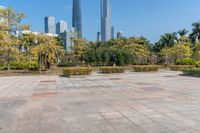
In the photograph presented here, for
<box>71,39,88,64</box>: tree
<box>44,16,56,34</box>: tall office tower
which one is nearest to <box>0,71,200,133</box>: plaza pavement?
<box>71,39,88,64</box>: tree

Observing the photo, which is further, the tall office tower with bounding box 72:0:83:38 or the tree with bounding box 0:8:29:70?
the tall office tower with bounding box 72:0:83:38

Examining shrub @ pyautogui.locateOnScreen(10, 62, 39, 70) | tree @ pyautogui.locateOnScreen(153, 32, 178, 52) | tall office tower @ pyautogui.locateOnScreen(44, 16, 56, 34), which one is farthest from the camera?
tall office tower @ pyautogui.locateOnScreen(44, 16, 56, 34)

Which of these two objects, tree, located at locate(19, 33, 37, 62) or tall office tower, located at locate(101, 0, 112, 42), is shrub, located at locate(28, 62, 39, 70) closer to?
tree, located at locate(19, 33, 37, 62)

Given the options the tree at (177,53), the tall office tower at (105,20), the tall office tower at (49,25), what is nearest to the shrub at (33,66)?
the tree at (177,53)

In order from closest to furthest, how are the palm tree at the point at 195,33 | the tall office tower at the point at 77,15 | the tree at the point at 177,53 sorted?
the tree at the point at 177,53, the palm tree at the point at 195,33, the tall office tower at the point at 77,15

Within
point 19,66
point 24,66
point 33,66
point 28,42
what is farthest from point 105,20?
point 33,66

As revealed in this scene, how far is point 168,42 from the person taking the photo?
51.0m

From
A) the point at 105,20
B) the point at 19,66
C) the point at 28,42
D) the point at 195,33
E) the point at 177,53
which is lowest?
the point at 19,66

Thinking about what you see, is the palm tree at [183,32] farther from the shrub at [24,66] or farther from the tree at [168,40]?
the shrub at [24,66]

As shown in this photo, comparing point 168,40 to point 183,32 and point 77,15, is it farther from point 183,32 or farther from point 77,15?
point 77,15

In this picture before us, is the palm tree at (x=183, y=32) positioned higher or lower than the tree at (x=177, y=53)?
higher

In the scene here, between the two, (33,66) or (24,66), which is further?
(24,66)

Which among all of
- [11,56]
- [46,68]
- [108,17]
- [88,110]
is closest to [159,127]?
[88,110]

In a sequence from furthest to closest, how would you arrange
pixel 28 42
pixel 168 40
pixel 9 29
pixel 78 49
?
pixel 168 40, pixel 78 49, pixel 28 42, pixel 9 29
